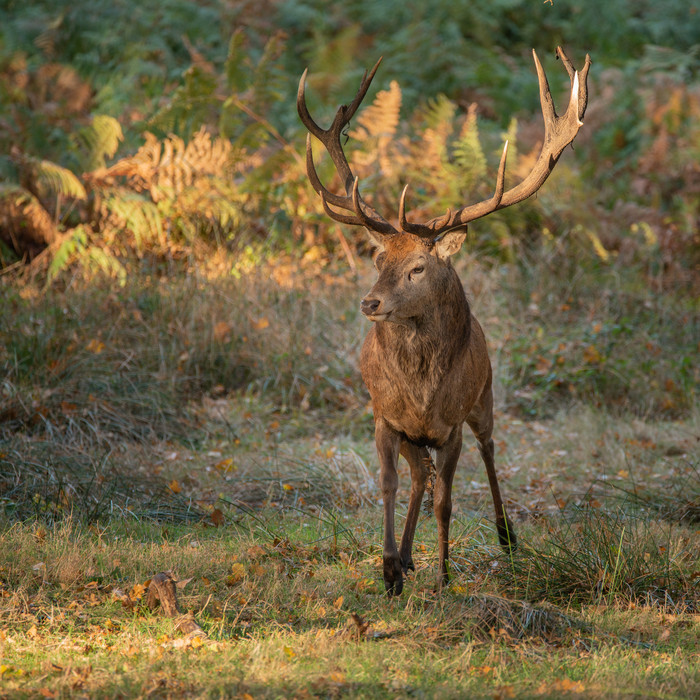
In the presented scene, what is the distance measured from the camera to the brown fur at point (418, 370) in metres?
4.93

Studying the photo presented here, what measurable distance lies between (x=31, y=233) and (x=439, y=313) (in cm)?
706

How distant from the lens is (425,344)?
5.01 m

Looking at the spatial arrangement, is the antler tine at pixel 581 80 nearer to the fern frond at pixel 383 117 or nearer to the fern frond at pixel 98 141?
the fern frond at pixel 383 117

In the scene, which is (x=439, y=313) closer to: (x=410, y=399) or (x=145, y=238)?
(x=410, y=399)

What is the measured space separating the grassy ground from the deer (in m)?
0.45

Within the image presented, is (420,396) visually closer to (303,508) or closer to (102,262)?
(303,508)

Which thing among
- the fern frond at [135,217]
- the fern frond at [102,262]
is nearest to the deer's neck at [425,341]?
the fern frond at [102,262]

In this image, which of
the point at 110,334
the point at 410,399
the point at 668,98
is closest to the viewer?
the point at 410,399

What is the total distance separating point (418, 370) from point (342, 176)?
5.01 ft

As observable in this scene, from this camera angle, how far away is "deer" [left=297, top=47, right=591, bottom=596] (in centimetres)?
495

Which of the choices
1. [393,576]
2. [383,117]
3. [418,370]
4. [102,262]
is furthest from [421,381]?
[383,117]

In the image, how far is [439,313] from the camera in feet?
16.6

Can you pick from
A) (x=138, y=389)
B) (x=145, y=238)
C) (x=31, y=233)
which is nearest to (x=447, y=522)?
(x=138, y=389)

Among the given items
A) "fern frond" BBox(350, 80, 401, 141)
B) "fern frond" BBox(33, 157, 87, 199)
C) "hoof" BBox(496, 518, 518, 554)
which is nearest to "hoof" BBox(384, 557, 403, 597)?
"hoof" BBox(496, 518, 518, 554)
